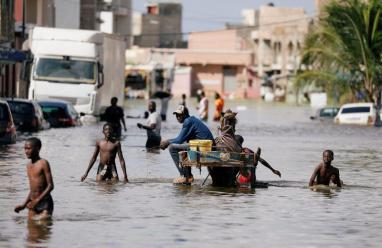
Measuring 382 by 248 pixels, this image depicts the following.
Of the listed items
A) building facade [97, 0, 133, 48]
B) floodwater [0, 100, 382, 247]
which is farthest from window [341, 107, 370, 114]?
building facade [97, 0, 133, 48]

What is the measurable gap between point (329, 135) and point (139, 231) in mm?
34858

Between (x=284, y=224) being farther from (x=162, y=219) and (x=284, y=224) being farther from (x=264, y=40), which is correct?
(x=264, y=40)

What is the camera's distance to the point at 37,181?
1662 centimetres

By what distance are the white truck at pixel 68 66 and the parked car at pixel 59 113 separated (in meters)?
1.25

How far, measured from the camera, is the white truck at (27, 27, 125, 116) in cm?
5253

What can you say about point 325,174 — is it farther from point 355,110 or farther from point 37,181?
point 355,110

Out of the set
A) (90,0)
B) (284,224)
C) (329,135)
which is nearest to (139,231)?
(284,224)

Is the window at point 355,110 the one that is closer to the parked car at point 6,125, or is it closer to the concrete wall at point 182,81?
the parked car at point 6,125

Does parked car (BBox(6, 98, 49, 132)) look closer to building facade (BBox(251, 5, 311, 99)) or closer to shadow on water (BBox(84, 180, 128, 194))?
shadow on water (BBox(84, 180, 128, 194))

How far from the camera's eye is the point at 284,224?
17844 millimetres

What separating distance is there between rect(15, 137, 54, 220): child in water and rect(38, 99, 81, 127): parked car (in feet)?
112

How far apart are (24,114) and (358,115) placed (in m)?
23.3

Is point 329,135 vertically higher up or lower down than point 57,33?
lower down

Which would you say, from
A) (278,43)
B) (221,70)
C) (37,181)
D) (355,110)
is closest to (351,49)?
(355,110)
